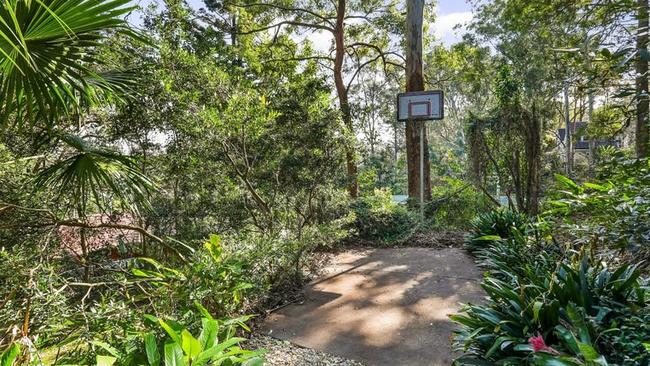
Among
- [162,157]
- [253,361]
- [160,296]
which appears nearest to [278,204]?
[162,157]

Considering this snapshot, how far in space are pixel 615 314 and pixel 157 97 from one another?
10.8ft

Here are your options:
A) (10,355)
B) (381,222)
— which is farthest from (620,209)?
(381,222)

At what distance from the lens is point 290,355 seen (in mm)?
2617

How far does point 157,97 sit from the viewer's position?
110 inches

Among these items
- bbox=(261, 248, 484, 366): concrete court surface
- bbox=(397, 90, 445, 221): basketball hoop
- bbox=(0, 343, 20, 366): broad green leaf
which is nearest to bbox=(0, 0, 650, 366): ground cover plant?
bbox=(0, 343, 20, 366): broad green leaf

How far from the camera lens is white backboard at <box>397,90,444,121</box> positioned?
6.29 m

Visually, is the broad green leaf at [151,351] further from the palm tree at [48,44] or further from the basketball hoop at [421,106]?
the basketball hoop at [421,106]

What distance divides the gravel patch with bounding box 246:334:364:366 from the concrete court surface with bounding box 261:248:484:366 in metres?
0.07

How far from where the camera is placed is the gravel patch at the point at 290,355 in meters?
2.49

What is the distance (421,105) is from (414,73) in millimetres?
1185

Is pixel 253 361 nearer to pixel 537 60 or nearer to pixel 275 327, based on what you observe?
pixel 275 327

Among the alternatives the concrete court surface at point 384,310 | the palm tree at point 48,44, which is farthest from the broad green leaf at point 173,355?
the concrete court surface at point 384,310

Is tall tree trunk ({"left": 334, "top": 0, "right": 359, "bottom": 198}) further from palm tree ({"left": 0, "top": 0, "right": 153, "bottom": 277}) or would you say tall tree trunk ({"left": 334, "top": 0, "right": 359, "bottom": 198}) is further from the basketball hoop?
palm tree ({"left": 0, "top": 0, "right": 153, "bottom": 277})

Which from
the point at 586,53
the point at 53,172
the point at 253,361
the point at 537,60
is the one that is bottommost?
the point at 253,361
